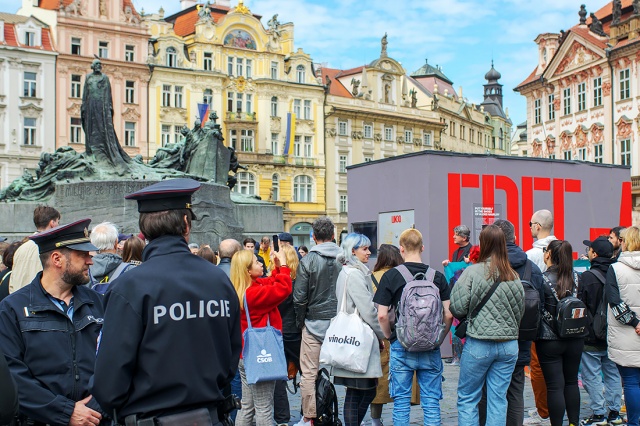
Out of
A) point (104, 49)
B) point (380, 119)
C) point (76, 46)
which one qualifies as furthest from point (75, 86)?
point (380, 119)

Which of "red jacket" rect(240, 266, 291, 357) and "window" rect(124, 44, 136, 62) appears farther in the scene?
"window" rect(124, 44, 136, 62)

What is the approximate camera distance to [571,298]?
6.37 m

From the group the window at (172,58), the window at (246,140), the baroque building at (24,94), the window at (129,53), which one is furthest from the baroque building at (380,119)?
the baroque building at (24,94)

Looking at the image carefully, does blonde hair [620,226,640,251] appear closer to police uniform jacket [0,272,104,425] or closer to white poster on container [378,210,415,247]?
police uniform jacket [0,272,104,425]

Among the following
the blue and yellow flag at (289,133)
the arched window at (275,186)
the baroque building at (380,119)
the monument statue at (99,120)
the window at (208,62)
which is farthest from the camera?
the baroque building at (380,119)

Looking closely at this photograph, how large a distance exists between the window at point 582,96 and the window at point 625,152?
3.45 metres

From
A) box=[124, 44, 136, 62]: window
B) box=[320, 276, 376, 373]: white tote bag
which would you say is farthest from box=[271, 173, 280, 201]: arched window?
box=[320, 276, 376, 373]: white tote bag

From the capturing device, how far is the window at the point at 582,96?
128 ft

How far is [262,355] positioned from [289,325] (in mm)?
1264

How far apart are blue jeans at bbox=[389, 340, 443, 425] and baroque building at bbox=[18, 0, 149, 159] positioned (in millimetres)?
40660

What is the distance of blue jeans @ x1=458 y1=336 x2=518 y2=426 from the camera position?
5770 millimetres

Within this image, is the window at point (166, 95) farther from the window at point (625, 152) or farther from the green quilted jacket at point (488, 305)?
the green quilted jacket at point (488, 305)

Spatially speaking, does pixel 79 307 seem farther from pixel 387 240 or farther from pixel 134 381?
pixel 387 240

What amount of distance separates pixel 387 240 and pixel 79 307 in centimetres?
899
